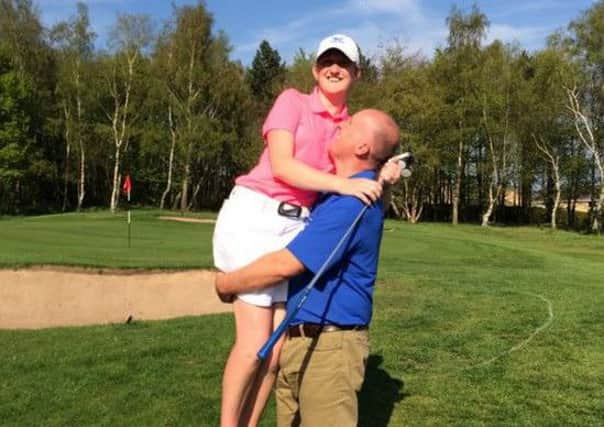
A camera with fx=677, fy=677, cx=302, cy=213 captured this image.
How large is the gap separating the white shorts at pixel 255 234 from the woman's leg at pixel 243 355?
2.5 inches

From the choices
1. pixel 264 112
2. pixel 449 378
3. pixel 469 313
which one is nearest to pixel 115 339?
pixel 449 378

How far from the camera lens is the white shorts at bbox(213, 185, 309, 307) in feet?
10.1

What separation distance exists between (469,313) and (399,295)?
1.67m

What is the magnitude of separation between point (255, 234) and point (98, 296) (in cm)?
968

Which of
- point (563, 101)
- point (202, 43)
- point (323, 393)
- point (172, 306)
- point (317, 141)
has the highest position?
point (202, 43)

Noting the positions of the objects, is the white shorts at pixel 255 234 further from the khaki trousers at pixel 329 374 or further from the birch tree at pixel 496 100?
the birch tree at pixel 496 100

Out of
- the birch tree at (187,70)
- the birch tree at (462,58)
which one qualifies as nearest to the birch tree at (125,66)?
the birch tree at (187,70)

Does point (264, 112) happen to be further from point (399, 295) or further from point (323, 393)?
point (323, 393)

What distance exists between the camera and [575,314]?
812 centimetres

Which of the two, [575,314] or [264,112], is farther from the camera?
[264,112]

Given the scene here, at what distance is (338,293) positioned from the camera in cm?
280

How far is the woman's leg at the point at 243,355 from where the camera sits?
314 centimetres

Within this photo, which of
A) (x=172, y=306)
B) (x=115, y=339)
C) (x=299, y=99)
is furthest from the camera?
(x=172, y=306)

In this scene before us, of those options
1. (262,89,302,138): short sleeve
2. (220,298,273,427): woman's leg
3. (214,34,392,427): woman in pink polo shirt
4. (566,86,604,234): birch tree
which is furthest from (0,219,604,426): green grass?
(566,86,604,234): birch tree
